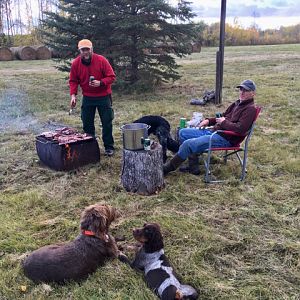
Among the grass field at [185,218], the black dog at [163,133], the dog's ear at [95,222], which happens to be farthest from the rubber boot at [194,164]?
the dog's ear at [95,222]

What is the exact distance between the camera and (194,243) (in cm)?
296

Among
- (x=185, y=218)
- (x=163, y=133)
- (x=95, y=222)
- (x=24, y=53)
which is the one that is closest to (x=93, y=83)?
(x=163, y=133)

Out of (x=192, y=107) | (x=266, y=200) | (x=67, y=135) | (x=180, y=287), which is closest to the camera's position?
(x=180, y=287)

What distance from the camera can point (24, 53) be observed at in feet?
78.2

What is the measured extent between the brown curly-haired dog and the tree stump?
114 cm

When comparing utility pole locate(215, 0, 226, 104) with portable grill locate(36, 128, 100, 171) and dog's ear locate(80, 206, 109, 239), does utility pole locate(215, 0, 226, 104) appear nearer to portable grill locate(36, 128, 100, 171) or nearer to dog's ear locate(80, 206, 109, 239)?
portable grill locate(36, 128, 100, 171)

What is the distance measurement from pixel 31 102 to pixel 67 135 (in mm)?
4784

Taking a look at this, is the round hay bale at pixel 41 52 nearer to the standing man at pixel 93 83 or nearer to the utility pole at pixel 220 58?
the utility pole at pixel 220 58

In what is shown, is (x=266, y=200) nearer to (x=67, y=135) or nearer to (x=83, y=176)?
(x=83, y=176)

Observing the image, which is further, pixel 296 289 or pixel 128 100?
pixel 128 100

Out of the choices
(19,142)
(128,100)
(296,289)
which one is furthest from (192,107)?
(296,289)

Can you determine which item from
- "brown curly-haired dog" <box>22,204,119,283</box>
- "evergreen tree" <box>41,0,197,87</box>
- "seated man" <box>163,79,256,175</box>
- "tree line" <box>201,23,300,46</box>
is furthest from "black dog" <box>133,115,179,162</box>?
"tree line" <box>201,23,300,46</box>

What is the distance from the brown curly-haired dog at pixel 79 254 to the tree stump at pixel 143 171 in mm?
1140

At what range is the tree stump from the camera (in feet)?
12.6
